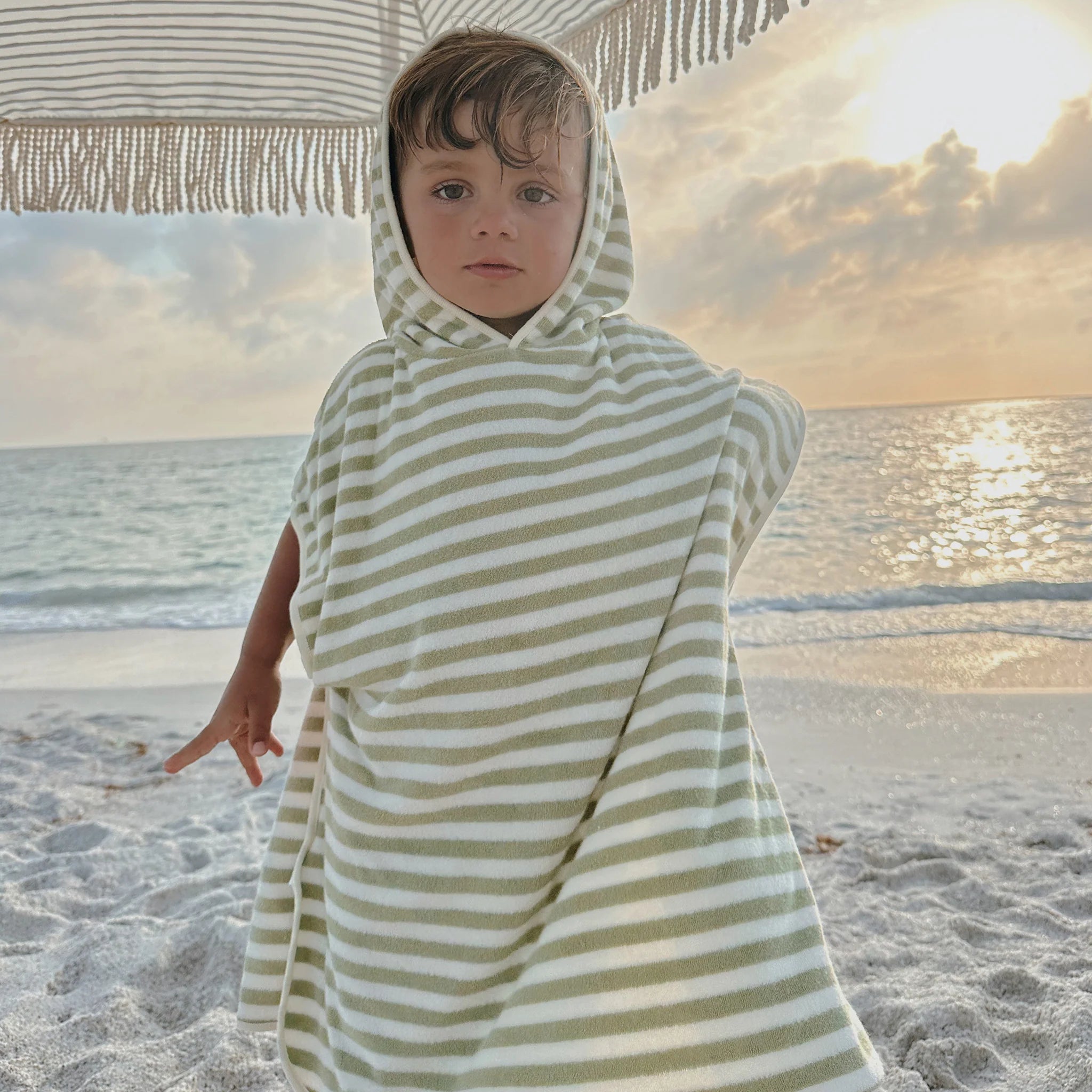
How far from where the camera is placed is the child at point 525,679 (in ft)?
3.65

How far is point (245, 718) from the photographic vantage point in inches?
61.7

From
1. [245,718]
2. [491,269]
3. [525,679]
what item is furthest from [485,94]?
[245,718]

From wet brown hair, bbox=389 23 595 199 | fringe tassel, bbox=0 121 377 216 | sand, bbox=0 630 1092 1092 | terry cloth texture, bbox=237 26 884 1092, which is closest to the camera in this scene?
terry cloth texture, bbox=237 26 884 1092

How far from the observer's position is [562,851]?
1200 millimetres

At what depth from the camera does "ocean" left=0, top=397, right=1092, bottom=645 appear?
814 cm

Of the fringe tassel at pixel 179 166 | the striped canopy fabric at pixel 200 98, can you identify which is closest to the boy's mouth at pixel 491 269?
the striped canopy fabric at pixel 200 98

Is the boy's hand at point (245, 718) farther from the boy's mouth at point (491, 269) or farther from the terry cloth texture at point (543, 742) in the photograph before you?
the boy's mouth at point (491, 269)

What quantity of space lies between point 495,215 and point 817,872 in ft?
7.53

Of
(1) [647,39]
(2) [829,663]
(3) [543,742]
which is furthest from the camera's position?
(2) [829,663]

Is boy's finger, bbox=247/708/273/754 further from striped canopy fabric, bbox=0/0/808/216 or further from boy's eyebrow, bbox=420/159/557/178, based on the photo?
striped canopy fabric, bbox=0/0/808/216

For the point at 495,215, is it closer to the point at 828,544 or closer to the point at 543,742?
the point at 543,742

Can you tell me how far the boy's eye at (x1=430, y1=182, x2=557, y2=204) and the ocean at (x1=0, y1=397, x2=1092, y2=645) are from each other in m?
1.83

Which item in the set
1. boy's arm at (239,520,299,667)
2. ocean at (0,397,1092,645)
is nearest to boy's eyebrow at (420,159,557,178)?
boy's arm at (239,520,299,667)

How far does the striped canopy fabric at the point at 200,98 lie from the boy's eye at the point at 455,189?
0.98 metres
